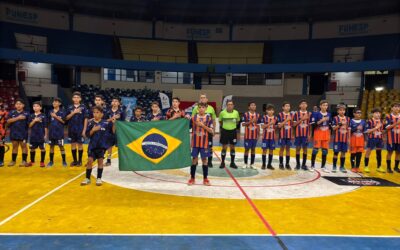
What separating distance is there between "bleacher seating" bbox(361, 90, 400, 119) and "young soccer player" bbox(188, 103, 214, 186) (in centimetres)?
2470

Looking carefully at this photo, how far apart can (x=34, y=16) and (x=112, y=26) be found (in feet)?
26.2

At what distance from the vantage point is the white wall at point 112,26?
115 ft

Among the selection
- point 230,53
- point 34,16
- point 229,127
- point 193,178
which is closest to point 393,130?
point 229,127

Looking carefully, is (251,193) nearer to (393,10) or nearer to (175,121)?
(175,121)

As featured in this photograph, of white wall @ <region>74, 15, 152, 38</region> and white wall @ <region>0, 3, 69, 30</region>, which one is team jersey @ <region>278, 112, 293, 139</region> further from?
white wall @ <region>0, 3, 69, 30</region>

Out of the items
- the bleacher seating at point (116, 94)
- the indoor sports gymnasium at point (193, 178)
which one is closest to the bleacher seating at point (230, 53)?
the bleacher seating at point (116, 94)

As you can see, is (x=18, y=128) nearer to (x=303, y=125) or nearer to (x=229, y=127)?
(x=229, y=127)

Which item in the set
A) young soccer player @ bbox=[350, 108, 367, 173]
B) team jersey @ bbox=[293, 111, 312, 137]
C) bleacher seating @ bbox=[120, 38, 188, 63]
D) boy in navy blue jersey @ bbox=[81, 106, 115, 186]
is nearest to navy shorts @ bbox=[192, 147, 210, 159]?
boy in navy blue jersey @ bbox=[81, 106, 115, 186]

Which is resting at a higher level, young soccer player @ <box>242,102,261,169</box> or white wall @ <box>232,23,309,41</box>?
white wall @ <box>232,23,309,41</box>

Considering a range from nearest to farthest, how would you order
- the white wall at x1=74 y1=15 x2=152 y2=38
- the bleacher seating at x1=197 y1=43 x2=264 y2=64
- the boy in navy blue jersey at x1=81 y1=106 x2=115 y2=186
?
the boy in navy blue jersey at x1=81 y1=106 x2=115 y2=186 → the white wall at x1=74 y1=15 x2=152 y2=38 → the bleacher seating at x1=197 y1=43 x2=264 y2=64

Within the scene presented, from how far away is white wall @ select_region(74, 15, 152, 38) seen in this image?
3503cm

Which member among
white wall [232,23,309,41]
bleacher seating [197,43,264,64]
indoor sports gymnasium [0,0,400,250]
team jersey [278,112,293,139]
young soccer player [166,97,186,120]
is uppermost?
white wall [232,23,309,41]

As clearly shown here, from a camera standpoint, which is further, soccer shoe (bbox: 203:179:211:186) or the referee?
the referee

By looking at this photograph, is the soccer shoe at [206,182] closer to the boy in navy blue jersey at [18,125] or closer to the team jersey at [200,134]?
the team jersey at [200,134]
